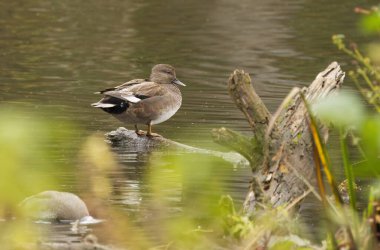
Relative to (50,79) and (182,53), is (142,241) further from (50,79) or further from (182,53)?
(182,53)

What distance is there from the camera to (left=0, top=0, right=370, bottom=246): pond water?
38.7 feet

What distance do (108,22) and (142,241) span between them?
611 inches

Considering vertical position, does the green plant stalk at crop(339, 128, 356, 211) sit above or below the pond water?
above

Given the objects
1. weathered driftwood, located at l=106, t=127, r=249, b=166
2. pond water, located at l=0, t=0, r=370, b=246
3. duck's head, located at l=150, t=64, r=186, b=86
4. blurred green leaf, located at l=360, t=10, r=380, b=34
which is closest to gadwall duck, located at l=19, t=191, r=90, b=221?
pond water, located at l=0, t=0, r=370, b=246

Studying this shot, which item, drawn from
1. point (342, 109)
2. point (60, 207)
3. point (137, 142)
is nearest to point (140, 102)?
point (137, 142)

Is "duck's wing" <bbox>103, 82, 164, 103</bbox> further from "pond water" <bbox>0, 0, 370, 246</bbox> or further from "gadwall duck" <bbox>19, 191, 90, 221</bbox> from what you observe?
"gadwall duck" <bbox>19, 191, 90, 221</bbox>

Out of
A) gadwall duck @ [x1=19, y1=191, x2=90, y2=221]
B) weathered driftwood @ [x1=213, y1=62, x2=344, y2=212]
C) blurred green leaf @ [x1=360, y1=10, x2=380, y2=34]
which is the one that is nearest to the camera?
blurred green leaf @ [x1=360, y1=10, x2=380, y2=34]

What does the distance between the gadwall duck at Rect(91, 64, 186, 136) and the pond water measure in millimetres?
350

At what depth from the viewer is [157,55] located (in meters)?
18.3

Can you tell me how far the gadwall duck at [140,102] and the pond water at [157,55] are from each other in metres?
0.35

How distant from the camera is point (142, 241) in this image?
6.53 metres

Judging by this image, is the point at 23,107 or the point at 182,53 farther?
the point at 182,53

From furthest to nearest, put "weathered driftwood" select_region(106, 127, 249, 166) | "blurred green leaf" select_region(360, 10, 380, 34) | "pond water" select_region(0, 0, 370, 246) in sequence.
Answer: "pond water" select_region(0, 0, 370, 246) < "weathered driftwood" select_region(106, 127, 249, 166) < "blurred green leaf" select_region(360, 10, 380, 34)

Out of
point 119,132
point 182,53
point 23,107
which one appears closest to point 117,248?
point 119,132
